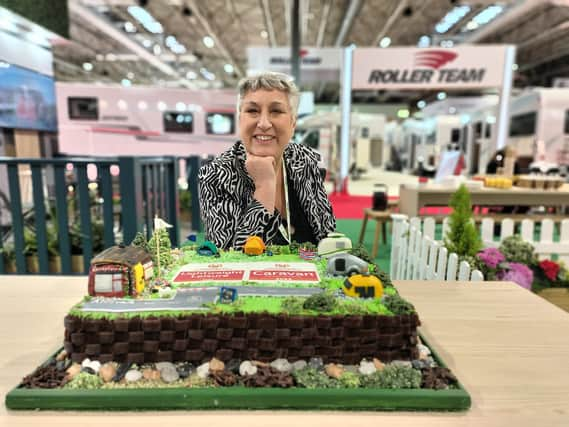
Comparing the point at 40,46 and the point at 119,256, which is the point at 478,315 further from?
the point at 40,46

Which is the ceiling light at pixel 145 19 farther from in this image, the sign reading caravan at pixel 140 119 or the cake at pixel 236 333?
the cake at pixel 236 333

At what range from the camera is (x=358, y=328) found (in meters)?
0.70

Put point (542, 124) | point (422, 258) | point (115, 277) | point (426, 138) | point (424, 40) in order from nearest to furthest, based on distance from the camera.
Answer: point (115, 277) < point (422, 258) < point (542, 124) < point (424, 40) < point (426, 138)

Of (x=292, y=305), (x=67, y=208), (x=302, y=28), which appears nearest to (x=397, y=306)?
(x=292, y=305)

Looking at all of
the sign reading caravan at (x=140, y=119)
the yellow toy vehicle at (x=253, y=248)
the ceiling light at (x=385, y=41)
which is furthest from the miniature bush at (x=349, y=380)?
the ceiling light at (x=385, y=41)

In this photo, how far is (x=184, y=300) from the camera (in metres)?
0.74

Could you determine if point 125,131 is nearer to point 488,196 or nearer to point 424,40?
point 488,196

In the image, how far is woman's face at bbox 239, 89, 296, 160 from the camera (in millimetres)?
1284

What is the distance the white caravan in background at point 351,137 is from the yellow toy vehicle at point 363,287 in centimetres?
144

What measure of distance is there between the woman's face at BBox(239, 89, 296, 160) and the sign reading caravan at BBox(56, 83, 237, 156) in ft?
34.0

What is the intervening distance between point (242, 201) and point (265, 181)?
0.17m

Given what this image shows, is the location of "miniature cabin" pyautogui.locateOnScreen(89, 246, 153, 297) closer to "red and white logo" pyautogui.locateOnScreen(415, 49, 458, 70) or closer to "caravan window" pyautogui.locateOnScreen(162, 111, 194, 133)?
"red and white logo" pyautogui.locateOnScreen(415, 49, 458, 70)

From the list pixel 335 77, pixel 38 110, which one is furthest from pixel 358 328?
pixel 335 77

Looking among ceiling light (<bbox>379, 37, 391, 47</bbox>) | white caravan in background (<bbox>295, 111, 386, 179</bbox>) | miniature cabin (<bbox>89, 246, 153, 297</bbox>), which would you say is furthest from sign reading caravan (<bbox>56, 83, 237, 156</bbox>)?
miniature cabin (<bbox>89, 246, 153, 297</bbox>)
